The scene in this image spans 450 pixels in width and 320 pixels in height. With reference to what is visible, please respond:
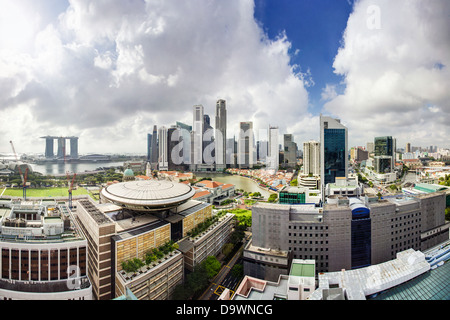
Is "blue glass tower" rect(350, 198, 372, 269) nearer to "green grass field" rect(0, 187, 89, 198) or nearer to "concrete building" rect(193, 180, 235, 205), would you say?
"concrete building" rect(193, 180, 235, 205)

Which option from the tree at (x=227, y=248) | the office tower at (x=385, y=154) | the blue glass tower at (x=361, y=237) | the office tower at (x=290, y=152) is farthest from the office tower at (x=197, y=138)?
the blue glass tower at (x=361, y=237)

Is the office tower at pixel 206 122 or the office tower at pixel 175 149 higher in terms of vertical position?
the office tower at pixel 206 122

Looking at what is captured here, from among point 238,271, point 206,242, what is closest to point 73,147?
point 206,242

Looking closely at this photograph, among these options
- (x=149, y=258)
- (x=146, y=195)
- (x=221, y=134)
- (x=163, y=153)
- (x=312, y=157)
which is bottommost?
(x=149, y=258)

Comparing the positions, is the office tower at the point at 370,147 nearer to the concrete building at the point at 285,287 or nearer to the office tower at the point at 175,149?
the office tower at the point at 175,149

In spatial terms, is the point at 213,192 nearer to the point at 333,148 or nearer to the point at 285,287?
the point at 333,148
